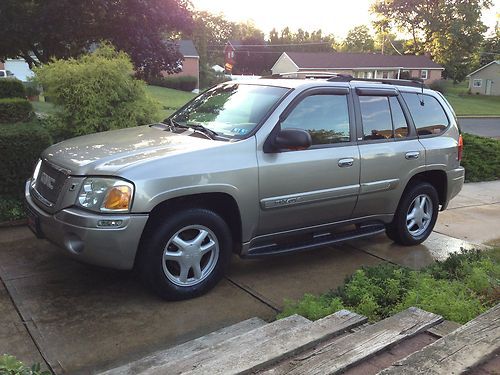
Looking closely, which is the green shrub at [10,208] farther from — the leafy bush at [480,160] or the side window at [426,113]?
the leafy bush at [480,160]

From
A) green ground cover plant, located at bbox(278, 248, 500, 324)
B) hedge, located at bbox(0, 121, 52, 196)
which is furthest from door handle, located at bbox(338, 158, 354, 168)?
hedge, located at bbox(0, 121, 52, 196)

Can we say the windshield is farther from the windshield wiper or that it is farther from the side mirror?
the side mirror

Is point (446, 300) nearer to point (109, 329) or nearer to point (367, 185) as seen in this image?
point (367, 185)

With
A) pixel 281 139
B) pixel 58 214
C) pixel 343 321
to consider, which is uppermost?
pixel 281 139

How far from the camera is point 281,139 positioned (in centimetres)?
452

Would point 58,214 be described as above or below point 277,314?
above

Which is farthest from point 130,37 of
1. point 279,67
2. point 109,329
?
point 279,67

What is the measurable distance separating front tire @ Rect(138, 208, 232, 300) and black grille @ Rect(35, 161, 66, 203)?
34.0 inches

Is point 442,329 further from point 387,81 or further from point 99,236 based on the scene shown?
point 387,81

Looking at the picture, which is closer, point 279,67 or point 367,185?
point 367,185

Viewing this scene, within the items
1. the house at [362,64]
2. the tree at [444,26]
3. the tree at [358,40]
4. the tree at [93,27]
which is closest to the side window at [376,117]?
the tree at [93,27]

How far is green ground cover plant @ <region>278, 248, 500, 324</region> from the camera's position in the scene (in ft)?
12.6

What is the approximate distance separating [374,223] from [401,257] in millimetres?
484

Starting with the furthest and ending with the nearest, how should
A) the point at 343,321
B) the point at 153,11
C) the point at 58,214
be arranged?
the point at 153,11 < the point at 58,214 < the point at 343,321
